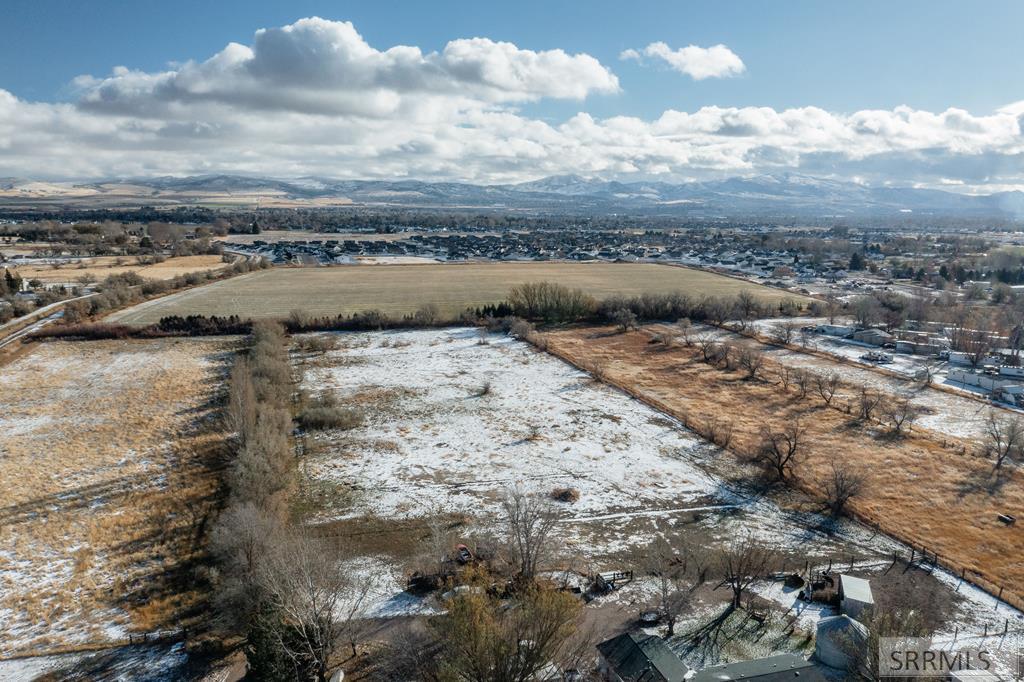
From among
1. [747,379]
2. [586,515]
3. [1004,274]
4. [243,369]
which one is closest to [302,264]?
[243,369]

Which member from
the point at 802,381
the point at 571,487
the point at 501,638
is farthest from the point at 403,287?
the point at 501,638

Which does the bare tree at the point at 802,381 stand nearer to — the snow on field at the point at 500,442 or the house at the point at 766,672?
the snow on field at the point at 500,442

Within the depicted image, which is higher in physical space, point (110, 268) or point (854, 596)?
point (110, 268)

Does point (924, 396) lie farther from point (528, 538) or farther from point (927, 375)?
point (528, 538)

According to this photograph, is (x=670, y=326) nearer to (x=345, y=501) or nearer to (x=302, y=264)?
(x=345, y=501)

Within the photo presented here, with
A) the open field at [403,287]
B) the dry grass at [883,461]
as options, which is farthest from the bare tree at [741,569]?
the open field at [403,287]
